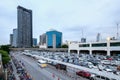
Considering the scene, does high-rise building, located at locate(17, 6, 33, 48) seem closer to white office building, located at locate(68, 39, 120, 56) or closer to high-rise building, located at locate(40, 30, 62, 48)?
high-rise building, located at locate(40, 30, 62, 48)

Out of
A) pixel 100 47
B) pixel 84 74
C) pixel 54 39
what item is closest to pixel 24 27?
pixel 54 39

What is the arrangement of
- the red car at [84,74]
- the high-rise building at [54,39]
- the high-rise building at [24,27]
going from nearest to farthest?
1. the red car at [84,74]
2. the high-rise building at [54,39]
3. the high-rise building at [24,27]

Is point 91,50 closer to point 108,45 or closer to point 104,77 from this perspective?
point 108,45

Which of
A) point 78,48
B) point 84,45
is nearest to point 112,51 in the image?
point 84,45

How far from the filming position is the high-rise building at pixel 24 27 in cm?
15025

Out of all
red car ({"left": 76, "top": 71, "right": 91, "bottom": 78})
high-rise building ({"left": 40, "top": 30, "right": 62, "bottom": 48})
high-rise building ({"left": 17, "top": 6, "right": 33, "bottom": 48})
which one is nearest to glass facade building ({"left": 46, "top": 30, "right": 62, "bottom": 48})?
high-rise building ({"left": 40, "top": 30, "right": 62, "bottom": 48})

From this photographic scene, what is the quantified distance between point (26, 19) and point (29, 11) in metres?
8.86

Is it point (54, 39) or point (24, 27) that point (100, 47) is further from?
point (24, 27)

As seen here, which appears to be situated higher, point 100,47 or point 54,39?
point 54,39

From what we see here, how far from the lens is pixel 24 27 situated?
154 meters

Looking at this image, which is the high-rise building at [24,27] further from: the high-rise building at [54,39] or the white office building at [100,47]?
the white office building at [100,47]

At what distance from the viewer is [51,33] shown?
137m

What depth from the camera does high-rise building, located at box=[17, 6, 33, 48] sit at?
493ft

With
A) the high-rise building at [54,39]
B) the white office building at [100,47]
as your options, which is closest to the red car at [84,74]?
the white office building at [100,47]
